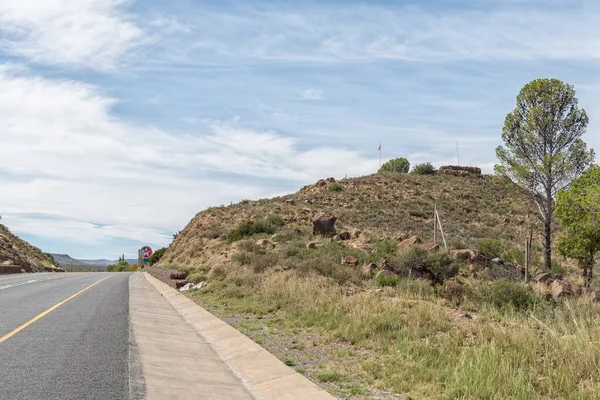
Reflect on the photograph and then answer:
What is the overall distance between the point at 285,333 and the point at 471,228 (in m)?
43.2

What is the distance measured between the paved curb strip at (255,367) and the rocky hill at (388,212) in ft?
67.5

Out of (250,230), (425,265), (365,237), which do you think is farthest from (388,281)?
(250,230)

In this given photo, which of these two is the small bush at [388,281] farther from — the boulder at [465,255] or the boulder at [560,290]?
the boulder at [465,255]

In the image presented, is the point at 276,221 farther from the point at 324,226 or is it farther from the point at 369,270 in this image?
the point at 369,270

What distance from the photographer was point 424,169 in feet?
277

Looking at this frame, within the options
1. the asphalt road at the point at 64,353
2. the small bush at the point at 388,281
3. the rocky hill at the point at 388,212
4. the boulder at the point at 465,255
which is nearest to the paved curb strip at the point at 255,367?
the asphalt road at the point at 64,353

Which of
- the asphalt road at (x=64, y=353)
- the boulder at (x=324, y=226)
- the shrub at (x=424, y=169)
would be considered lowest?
the asphalt road at (x=64, y=353)

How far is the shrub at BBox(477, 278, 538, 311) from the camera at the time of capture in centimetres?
1484

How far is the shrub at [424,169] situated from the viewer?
84.4 m

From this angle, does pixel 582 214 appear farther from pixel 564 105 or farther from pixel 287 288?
pixel 287 288

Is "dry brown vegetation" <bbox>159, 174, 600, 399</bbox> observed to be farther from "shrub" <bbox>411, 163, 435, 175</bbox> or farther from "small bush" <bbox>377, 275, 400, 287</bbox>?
"shrub" <bbox>411, 163, 435, 175</bbox>

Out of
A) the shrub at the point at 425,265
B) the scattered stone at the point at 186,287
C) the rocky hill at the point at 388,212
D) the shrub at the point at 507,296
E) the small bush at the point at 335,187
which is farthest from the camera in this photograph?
the small bush at the point at 335,187

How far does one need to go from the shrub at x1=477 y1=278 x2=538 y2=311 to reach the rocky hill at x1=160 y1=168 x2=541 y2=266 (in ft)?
69.2

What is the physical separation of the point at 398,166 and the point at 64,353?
86420mm
